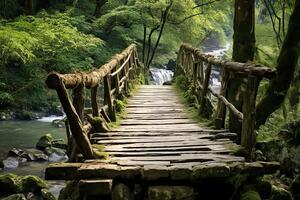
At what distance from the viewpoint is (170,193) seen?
4219mm

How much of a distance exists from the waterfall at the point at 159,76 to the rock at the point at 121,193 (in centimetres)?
Answer: 2114

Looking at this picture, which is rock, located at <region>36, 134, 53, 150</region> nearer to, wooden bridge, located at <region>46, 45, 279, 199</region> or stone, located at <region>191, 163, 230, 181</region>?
wooden bridge, located at <region>46, 45, 279, 199</region>

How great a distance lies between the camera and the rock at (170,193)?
4191mm

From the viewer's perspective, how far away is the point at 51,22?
653 inches

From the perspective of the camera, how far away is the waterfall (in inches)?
1021

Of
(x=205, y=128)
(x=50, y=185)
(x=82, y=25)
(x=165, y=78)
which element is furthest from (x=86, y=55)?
(x=205, y=128)

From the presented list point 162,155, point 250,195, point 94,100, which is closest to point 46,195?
point 94,100

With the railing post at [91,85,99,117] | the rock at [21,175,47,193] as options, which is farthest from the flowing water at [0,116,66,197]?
the railing post at [91,85,99,117]

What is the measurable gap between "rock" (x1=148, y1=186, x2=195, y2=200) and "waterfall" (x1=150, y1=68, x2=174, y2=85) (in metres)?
21.1

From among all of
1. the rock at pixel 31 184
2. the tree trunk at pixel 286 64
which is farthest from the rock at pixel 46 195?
the tree trunk at pixel 286 64

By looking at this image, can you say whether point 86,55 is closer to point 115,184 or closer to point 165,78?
point 165,78

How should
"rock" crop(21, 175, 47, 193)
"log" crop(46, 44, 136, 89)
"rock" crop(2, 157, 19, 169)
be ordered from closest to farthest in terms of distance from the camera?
"log" crop(46, 44, 136, 89) < "rock" crop(21, 175, 47, 193) < "rock" crop(2, 157, 19, 169)

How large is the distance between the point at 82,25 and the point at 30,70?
3304mm

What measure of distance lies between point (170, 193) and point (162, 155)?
872mm
